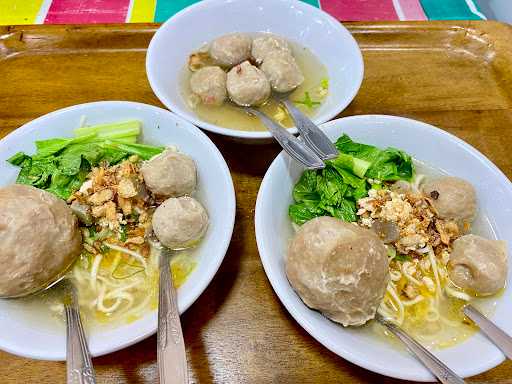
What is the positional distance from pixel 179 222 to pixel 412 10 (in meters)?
2.84

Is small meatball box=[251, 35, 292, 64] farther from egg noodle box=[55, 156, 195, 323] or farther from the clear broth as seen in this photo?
the clear broth

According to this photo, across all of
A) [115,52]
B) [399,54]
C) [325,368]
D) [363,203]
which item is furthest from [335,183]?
[115,52]

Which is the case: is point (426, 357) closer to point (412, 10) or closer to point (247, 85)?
point (247, 85)

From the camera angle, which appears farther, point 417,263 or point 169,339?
point 417,263

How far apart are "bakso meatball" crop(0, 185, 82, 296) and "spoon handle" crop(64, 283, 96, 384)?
193 millimetres

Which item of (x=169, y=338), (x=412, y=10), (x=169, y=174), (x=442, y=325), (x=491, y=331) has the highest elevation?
(x=412, y=10)

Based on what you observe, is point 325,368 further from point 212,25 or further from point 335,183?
point 212,25

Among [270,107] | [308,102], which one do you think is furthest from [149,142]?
[308,102]

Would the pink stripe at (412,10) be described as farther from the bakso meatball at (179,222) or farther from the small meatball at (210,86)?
the bakso meatball at (179,222)

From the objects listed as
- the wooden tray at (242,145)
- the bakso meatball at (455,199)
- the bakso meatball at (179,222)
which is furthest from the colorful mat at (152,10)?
the bakso meatball at (179,222)

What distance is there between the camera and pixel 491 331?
1684mm

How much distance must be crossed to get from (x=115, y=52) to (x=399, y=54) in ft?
6.43

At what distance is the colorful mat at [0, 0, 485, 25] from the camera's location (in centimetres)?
335

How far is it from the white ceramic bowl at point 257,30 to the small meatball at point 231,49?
0.67ft
